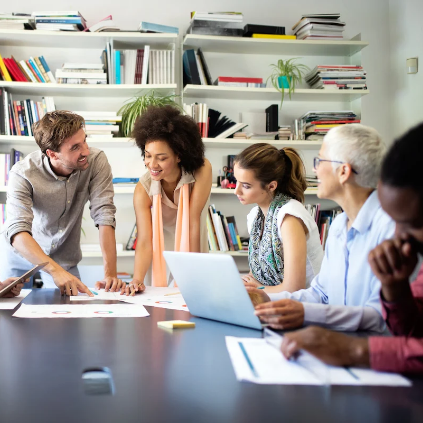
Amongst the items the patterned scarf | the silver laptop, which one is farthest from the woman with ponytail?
the silver laptop

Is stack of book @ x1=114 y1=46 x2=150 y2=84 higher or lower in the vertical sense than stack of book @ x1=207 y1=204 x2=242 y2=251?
higher

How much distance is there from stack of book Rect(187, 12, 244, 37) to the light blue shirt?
2507 millimetres

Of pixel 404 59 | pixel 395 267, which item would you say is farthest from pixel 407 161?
pixel 404 59

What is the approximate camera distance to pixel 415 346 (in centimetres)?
88

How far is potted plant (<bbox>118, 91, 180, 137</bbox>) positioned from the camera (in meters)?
Answer: 3.55

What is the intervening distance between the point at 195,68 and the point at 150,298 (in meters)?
2.31

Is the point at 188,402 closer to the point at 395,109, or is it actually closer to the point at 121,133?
the point at 121,133

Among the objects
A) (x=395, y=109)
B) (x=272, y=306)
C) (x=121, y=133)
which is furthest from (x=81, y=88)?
(x=272, y=306)

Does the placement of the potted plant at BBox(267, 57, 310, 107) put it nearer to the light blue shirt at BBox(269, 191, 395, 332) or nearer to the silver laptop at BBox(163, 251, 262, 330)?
the light blue shirt at BBox(269, 191, 395, 332)

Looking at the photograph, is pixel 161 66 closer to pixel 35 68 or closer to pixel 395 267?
pixel 35 68

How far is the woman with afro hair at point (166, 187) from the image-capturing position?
245cm

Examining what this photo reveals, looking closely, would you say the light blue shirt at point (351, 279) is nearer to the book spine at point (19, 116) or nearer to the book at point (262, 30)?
the book at point (262, 30)

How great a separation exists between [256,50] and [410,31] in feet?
3.78

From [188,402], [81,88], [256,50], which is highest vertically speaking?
[256,50]
